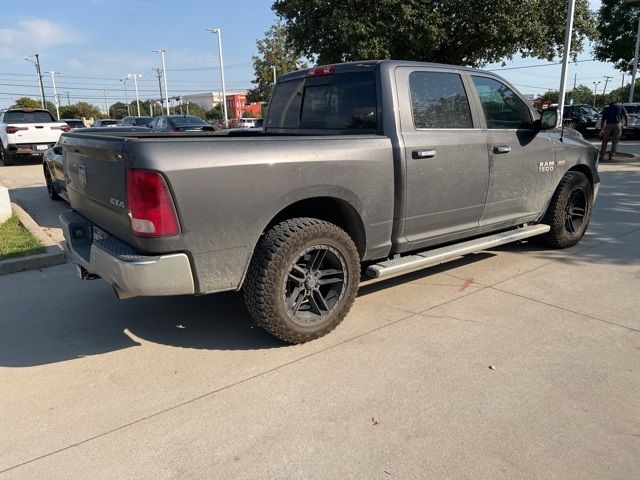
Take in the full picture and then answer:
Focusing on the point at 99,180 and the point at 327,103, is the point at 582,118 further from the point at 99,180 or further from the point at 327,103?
the point at 99,180

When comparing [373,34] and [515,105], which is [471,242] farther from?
[373,34]

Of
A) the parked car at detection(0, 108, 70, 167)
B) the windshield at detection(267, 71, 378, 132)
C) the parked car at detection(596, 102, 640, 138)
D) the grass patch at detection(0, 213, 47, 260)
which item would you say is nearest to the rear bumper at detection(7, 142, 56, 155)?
the parked car at detection(0, 108, 70, 167)

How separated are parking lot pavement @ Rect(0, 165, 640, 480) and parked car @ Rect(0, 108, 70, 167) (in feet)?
38.5

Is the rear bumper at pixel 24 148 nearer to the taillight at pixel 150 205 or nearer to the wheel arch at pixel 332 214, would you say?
the wheel arch at pixel 332 214

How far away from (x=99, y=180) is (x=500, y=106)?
3.59 m

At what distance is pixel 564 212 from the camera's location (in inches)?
216

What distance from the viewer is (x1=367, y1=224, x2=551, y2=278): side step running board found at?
385 centimetres

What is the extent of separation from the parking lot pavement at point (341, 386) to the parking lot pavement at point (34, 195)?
284 cm

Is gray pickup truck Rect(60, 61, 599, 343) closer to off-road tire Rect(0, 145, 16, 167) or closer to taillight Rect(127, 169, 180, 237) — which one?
taillight Rect(127, 169, 180, 237)

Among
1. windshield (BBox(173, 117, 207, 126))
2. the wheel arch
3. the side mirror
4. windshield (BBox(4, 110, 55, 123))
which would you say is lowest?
the wheel arch

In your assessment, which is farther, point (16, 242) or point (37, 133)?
point (37, 133)

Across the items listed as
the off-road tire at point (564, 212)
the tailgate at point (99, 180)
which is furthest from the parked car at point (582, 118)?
the tailgate at point (99, 180)

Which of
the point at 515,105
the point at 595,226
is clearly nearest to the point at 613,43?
the point at 595,226

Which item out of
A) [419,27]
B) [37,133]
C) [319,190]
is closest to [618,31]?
[419,27]
